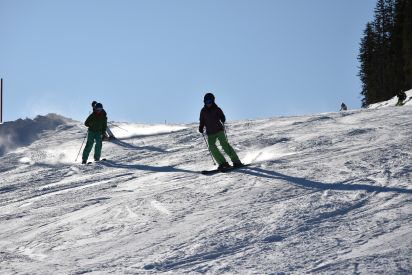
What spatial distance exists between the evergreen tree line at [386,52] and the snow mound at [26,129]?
33.9 metres

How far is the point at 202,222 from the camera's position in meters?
7.46

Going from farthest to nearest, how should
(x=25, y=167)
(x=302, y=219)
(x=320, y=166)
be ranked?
(x=25, y=167), (x=320, y=166), (x=302, y=219)

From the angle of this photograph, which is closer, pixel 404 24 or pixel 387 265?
pixel 387 265

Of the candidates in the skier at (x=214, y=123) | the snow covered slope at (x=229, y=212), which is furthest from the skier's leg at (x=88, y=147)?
the skier at (x=214, y=123)

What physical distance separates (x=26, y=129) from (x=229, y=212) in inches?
720

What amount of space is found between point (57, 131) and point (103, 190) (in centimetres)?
1381

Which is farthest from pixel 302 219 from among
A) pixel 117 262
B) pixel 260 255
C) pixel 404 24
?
pixel 404 24

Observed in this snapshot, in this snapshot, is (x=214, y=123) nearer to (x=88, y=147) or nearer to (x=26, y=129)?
(x=88, y=147)

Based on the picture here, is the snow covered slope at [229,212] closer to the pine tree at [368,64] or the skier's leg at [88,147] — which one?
the skier's leg at [88,147]

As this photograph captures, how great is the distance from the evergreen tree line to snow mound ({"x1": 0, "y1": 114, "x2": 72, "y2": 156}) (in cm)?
3385

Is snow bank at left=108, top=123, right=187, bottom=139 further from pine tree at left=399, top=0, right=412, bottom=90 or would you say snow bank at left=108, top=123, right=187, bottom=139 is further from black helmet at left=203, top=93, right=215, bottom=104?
pine tree at left=399, top=0, right=412, bottom=90

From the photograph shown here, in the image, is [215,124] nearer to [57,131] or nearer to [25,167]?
[25,167]

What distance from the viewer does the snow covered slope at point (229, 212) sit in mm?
5902

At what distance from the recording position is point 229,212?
784cm
